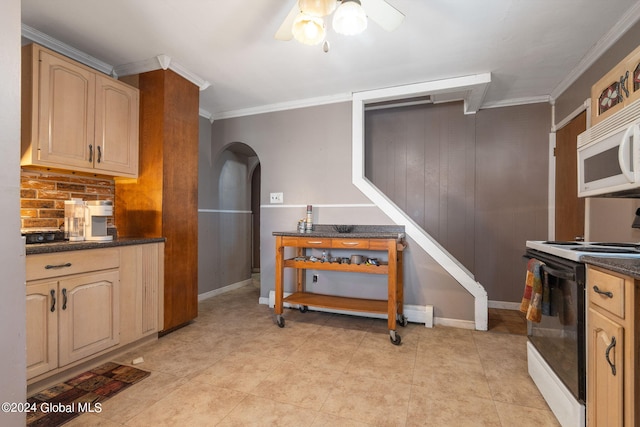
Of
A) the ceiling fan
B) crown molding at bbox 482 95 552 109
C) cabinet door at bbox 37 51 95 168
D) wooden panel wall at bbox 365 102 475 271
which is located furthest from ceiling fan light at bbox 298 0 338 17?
crown molding at bbox 482 95 552 109

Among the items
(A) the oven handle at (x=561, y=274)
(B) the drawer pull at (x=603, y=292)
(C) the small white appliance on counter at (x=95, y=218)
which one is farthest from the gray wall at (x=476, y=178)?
(C) the small white appliance on counter at (x=95, y=218)

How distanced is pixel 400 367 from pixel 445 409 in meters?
0.46

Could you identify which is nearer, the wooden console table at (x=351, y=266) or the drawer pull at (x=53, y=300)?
the drawer pull at (x=53, y=300)

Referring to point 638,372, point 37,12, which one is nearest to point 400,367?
point 638,372

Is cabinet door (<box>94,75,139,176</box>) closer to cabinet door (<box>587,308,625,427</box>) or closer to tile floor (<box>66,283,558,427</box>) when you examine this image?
tile floor (<box>66,283,558,427</box>)

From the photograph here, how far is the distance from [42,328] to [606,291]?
2.88 m

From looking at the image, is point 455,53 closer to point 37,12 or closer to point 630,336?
point 630,336

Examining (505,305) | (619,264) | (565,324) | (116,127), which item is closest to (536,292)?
(565,324)

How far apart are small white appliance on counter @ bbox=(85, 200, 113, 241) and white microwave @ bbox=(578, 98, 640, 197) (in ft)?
10.2

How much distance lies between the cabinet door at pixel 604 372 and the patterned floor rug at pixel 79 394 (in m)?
2.41

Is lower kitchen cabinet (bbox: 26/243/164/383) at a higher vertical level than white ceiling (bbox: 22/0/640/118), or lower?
lower

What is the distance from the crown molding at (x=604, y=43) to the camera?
1.86 meters

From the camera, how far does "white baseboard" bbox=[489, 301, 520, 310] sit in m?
3.33

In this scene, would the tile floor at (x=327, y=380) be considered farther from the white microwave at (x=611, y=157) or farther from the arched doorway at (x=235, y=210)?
the arched doorway at (x=235, y=210)
